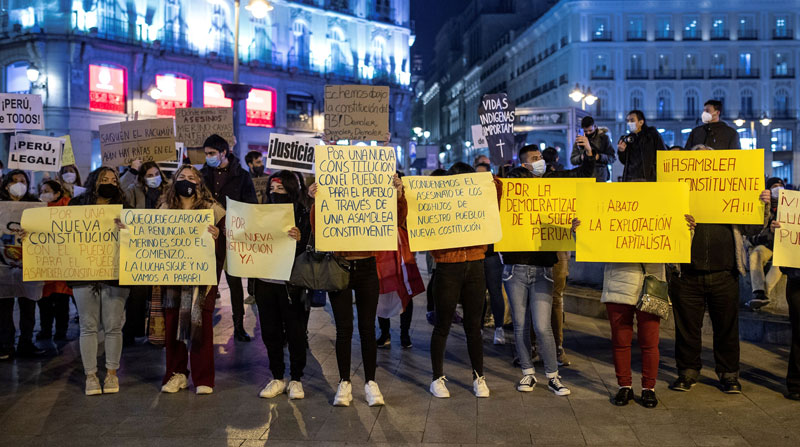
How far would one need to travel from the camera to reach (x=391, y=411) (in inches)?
239

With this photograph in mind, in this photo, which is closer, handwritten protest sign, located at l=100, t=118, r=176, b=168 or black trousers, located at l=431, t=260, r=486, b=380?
black trousers, located at l=431, t=260, r=486, b=380

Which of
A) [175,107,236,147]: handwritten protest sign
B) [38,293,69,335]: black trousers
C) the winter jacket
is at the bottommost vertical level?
[38,293,69,335]: black trousers

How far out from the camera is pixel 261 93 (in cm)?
4425

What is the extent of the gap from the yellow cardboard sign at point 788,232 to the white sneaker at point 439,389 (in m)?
2.92

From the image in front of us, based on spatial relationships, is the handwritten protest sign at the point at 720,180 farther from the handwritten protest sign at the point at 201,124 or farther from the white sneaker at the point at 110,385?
the handwritten protest sign at the point at 201,124

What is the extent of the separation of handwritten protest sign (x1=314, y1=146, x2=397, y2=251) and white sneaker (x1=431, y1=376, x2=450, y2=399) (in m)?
1.20

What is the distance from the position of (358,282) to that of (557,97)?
61129mm

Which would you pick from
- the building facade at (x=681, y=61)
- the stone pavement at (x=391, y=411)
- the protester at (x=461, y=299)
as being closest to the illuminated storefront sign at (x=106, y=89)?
the stone pavement at (x=391, y=411)

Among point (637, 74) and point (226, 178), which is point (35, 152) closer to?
point (226, 178)

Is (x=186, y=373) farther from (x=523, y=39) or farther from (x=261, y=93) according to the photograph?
(x=523, y=39)

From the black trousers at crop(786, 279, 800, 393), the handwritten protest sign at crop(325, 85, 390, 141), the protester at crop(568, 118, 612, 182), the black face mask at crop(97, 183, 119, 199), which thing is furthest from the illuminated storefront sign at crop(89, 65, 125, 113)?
the black trousers at crop(786, 279, 800, 393)

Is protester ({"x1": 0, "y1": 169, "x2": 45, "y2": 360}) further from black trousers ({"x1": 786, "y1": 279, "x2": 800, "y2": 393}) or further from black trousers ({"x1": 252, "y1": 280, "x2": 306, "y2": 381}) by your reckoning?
black trousers ({"x1": 786, "y1": 279, "x2": 800, "y2": 393})

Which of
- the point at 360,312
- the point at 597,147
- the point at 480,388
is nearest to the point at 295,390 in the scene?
the point at 360,312

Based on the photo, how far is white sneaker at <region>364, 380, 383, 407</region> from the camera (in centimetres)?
621
